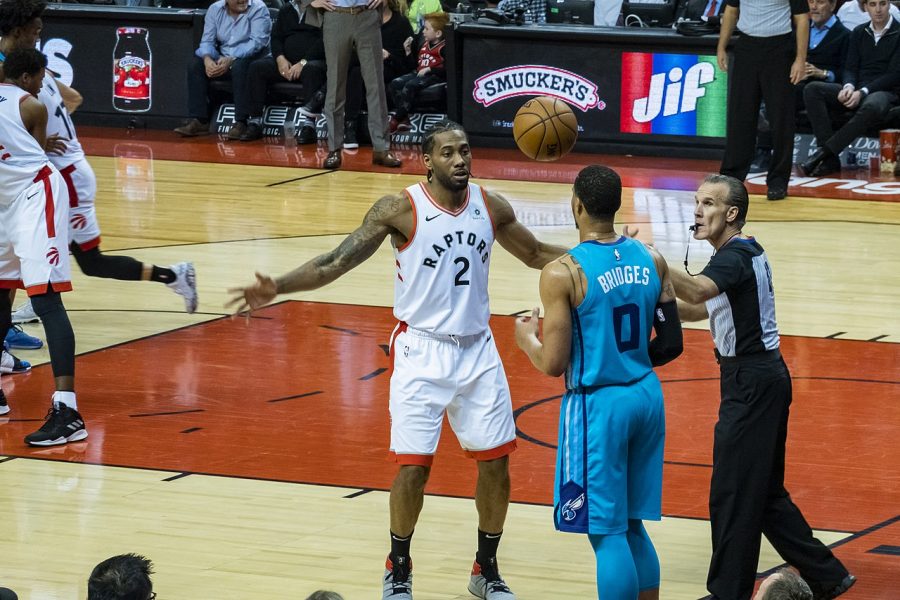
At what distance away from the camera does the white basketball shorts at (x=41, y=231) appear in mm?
Answer: 7949

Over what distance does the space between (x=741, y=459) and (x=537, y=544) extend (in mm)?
1264

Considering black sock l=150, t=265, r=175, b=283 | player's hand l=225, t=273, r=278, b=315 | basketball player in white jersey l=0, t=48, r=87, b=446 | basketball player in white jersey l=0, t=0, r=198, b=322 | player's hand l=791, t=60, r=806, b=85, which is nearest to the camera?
player's hand l=225, t=273, r=278, b=315

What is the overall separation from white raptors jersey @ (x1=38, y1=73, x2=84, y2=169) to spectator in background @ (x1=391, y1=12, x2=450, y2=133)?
891cm

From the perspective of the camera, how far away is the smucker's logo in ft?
55.5

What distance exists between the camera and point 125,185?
15312mm

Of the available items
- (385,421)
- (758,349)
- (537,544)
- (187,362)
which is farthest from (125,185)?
(758,349)

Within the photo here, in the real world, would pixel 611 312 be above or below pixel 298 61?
above

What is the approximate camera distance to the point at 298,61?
17.9 meters

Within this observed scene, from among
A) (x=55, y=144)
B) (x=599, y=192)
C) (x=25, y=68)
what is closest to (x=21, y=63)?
(x=25, y=68)

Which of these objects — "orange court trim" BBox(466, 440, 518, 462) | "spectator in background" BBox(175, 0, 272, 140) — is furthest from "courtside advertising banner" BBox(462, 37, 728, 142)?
Answer: "orange court trim" BBox(466, 440, 518, 462)

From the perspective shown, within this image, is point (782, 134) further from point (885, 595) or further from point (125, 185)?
point (885, 595)

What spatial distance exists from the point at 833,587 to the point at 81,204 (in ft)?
17.4

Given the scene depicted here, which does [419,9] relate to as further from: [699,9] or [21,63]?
[21,63]

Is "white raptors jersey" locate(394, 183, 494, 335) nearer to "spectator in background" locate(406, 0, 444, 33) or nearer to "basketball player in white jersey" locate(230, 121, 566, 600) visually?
"basketball player in white jersey" locate(230, 121, 566, 600)
